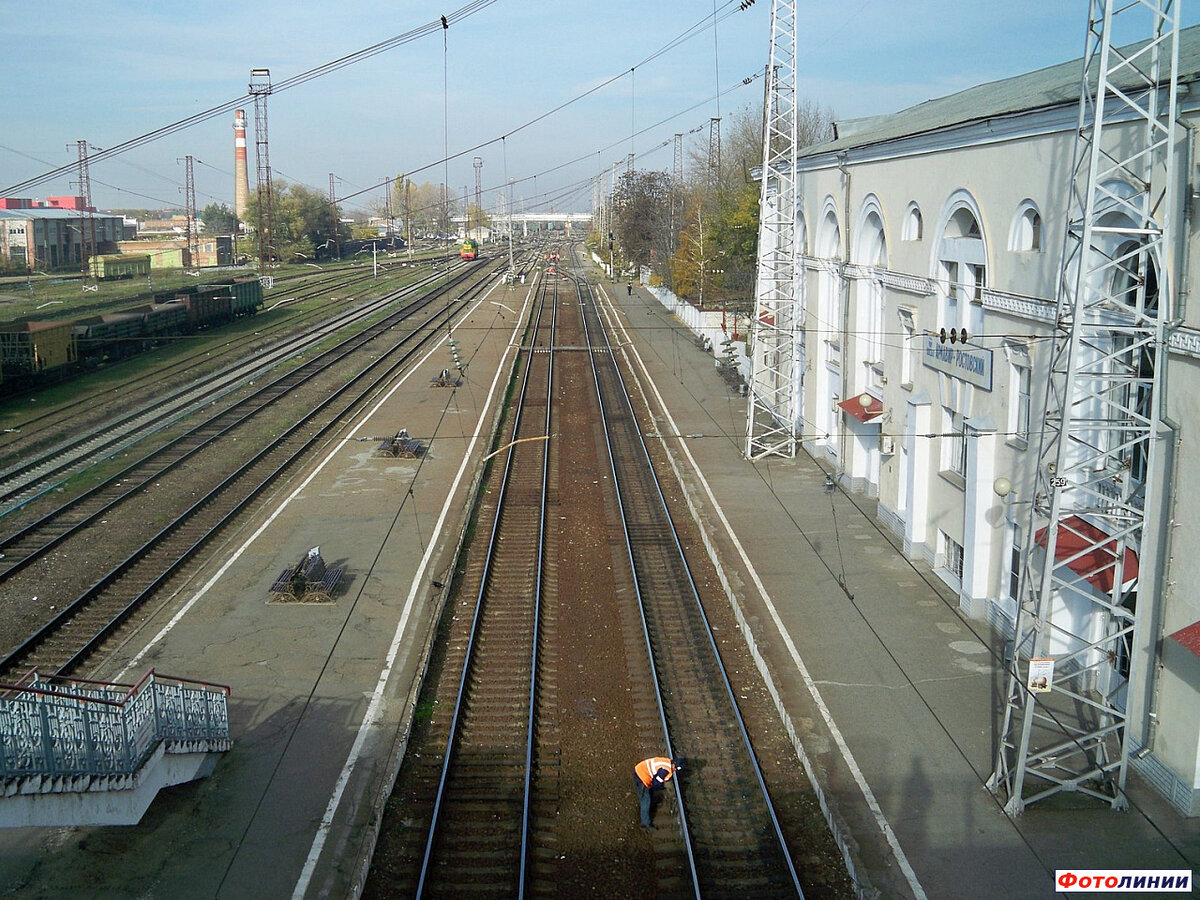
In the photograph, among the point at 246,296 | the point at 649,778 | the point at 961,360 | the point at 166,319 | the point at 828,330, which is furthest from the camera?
the point at 246,296

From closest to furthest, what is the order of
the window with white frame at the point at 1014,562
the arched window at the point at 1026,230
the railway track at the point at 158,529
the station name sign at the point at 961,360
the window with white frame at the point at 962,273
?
the arched window at the point at 1026,230 < the railway track at the point at 158,529 < the window with white frame at the point at 1014,562 < the station name sign at the point at 961,360 < the window with white frame at the point at 962,273

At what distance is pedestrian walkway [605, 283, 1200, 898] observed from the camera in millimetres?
8609

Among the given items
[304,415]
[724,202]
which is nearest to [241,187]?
[724,202]

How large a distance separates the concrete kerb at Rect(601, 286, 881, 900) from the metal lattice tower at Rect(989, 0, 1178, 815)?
1.67 meters

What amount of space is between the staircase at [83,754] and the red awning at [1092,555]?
8588mm


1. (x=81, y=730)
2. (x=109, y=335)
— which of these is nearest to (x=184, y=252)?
(x=109, y=335)

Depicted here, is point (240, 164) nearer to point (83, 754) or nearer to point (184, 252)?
point (184, 252)

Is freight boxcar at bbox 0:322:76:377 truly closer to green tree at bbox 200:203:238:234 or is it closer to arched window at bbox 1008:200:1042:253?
arched window at bbox 1008:200:1042:253

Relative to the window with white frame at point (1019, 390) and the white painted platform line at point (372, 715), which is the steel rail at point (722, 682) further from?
the window with white frame at point (1019, 390)

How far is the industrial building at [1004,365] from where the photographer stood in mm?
9141

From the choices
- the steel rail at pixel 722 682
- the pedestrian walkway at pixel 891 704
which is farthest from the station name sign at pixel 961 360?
the steel rail at pixel 722 682

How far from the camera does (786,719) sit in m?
10.8

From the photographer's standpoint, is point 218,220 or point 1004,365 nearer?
point 1004,365

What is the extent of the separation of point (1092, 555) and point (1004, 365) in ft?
10.5
